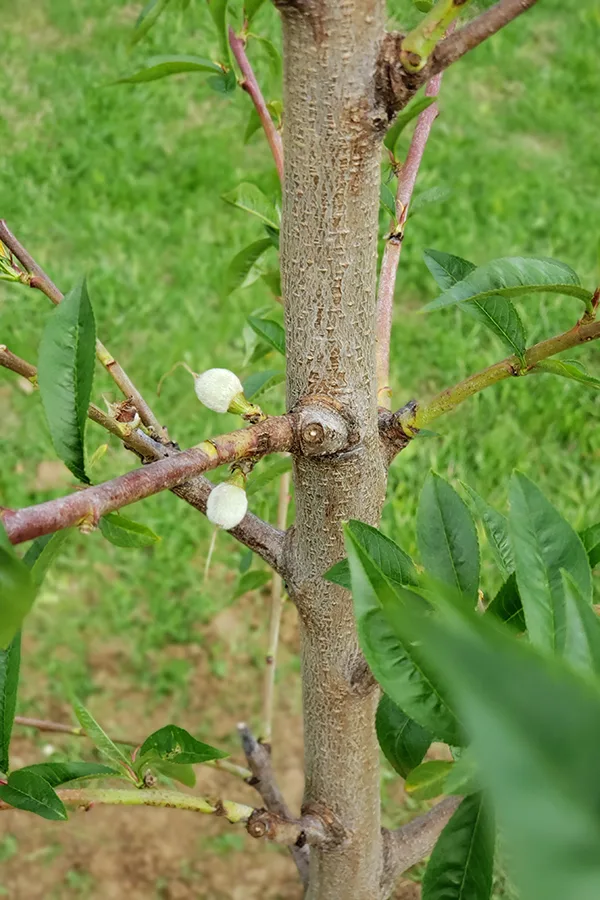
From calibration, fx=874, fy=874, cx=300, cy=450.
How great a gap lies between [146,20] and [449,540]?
0.48 m

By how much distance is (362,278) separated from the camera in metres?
0.49

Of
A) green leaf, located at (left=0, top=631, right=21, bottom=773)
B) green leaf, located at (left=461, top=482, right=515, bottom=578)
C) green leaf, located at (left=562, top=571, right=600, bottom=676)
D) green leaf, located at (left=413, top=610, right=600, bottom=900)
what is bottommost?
green leaf, located at (left=413, top=610, right=600, bottom=900)

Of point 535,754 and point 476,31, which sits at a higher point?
point 476,31

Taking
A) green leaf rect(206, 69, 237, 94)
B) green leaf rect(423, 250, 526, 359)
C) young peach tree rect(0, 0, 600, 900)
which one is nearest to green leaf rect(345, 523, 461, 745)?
young peach tree rect(0, 0, 600, 900)

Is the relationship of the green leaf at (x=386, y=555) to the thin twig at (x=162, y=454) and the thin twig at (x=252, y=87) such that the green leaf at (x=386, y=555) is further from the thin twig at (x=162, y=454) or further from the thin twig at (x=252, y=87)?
the thin twig at (x=252, y=87)

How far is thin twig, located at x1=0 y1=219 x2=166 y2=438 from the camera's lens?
1.85 feet

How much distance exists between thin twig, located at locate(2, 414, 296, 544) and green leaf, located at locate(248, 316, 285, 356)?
352 mm

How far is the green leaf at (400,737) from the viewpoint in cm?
52

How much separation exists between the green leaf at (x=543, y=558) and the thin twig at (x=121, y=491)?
0.14 meters

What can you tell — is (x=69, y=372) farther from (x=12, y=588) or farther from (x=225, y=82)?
(x=225, y=82)

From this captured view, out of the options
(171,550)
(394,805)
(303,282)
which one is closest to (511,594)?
(303,282)

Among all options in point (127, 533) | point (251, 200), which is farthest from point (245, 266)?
point (127, 533)

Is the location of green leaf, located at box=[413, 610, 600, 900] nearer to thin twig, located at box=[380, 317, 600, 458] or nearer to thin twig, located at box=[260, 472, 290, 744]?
thin twig, located at box=[380, 317, 600, 458]

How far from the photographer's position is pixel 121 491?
0.37 m
